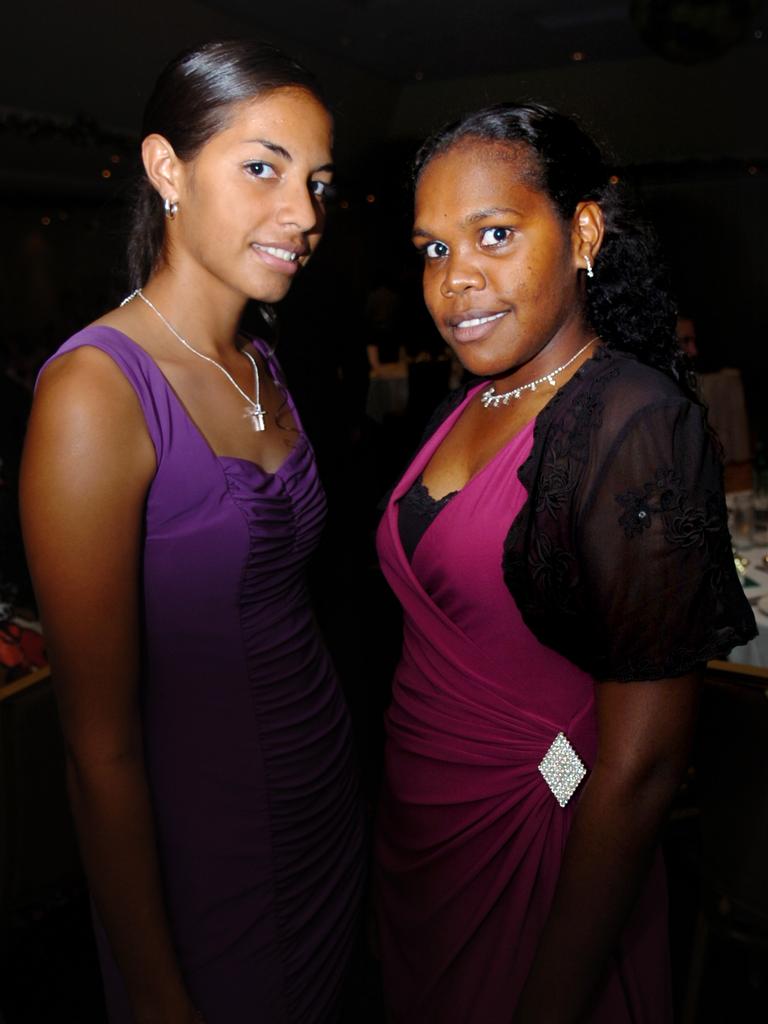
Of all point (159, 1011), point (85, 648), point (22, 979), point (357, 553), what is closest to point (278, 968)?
point (159, 1011)

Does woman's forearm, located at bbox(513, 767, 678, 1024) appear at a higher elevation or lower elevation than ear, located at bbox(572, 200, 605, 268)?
lower

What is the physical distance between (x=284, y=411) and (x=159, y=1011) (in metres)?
0.83

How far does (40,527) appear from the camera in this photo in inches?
38.3

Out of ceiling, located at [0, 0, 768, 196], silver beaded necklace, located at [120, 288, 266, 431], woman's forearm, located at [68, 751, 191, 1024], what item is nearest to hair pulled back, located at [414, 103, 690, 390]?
silver beaded necklace, located at [120, 288, 266, 431]

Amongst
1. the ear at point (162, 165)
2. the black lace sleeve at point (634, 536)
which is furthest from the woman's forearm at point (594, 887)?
the ear at point (162, 165)

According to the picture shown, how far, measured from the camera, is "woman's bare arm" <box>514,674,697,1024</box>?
99 centimetres

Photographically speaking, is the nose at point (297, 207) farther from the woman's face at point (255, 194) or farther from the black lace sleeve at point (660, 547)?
the black lace sleeve at point (660, 547)

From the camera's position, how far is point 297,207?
118cm

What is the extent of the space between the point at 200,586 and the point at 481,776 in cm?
44

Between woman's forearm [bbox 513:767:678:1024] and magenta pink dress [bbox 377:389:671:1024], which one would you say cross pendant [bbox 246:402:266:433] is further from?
woman's forearm [bbox 513:767:678:1024]

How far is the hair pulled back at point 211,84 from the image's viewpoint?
1.13m

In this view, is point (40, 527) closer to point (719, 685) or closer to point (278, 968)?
point (278, 968)

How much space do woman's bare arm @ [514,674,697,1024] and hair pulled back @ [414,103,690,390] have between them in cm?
40

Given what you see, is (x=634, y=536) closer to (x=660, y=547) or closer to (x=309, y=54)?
(x=660, y=547)
